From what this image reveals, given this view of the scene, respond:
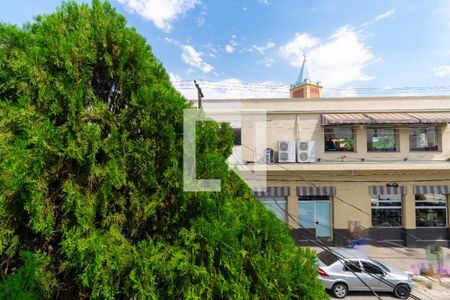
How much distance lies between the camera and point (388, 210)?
512 inches

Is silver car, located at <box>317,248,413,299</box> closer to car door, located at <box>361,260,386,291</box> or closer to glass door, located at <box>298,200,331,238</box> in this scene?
car door, located at <box>361,260,386,291</box>

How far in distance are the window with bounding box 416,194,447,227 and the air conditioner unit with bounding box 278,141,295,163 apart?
22.5ft

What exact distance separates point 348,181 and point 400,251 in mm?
3965

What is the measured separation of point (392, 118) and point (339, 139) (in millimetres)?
2446

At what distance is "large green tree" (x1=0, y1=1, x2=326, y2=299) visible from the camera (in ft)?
7.21

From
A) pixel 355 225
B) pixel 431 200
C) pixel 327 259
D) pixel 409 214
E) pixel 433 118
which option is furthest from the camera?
pixel 431 200

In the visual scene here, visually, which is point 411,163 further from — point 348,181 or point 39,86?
point 39,86

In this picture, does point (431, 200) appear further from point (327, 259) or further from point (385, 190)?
point (327, 259)

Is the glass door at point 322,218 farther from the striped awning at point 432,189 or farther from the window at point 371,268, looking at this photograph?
the window at point 371,268

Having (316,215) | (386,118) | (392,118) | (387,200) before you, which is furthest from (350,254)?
(392,118)

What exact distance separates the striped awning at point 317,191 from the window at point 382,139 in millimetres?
2789

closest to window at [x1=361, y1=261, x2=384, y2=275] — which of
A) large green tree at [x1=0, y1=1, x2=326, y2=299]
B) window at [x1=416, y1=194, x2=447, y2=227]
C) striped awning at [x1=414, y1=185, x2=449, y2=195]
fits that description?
striped awning at [x1=414, y1=185, x2=449, y2=195]

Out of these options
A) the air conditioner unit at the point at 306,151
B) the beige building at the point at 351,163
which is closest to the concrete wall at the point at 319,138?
the beige building at the point at 351,163

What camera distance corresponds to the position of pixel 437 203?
13008mm
